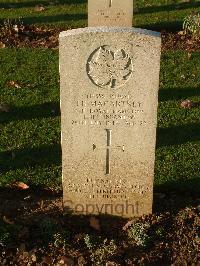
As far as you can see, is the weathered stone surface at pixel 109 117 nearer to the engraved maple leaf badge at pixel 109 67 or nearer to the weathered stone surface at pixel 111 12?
the engraved maple leaf badge at pixel 109 67

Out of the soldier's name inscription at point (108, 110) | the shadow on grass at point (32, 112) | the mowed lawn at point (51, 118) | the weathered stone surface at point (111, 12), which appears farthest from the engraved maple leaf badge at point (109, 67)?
the weathered stone surface at point (111, 12)

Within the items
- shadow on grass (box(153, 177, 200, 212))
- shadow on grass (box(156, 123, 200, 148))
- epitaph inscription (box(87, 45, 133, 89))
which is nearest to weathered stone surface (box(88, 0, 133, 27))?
shadow on grass (box(156, 123, 200, 148))

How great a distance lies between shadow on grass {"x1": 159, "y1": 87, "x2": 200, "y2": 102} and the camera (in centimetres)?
818

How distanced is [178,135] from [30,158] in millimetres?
2126

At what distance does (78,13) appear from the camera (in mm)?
12570

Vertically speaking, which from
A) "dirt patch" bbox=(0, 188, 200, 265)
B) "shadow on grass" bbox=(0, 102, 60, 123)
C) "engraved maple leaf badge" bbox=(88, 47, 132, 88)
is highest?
"engraved maple leaf badge" bbox=(88, 47, 132, 88)

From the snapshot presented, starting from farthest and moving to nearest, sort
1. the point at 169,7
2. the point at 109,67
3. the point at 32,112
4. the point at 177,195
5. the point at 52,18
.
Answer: the point at 169,7 → the point at 52,18 → the point at 32,112 → the point at 177,195 → the point at 109,67

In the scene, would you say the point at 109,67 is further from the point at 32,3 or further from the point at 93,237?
the point at 32,3

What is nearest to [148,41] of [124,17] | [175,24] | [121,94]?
→ [121,94]

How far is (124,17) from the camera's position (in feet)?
31.6

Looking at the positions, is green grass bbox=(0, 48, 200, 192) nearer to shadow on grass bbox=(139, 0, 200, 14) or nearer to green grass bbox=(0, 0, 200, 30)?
green grass bbox=(0, 0, 200, 30)

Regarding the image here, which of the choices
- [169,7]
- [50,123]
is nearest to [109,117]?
[50,123]

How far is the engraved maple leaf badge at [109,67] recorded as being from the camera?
460 cm

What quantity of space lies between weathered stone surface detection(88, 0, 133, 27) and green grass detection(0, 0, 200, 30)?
77.9 inches
